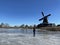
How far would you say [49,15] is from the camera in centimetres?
6469

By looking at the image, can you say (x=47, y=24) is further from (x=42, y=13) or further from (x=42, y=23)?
(x=42, y=13)

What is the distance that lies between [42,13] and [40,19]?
3417 mm

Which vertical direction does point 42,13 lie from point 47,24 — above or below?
above

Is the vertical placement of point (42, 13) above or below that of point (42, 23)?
above

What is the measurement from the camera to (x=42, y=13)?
67938 millimetres

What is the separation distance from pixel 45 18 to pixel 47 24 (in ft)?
9.97

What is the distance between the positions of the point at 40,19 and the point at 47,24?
4.53 metres

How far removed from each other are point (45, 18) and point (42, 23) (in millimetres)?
2764

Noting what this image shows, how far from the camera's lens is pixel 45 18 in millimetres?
64062

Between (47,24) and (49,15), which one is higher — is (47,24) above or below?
below

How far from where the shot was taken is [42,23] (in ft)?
212

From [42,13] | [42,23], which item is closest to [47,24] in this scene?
[42,23]

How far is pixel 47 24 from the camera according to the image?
64.6m
